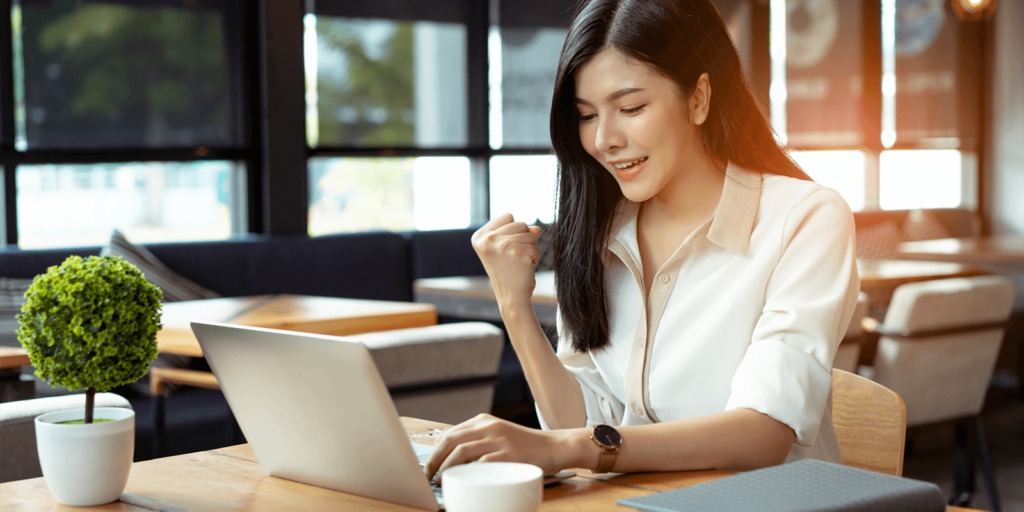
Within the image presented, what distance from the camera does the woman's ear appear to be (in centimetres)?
168

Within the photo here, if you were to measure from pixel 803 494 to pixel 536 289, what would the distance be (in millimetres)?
3112

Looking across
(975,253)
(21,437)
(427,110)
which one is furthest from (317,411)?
(427,110)

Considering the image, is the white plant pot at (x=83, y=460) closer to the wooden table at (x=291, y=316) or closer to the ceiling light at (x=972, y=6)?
the wooden table at (x=291, y=316)

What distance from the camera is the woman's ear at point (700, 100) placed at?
1.68 m

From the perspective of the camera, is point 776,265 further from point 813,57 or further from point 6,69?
point 813,57

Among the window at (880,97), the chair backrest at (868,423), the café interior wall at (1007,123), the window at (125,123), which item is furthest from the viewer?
the café interior wall at (1007,123)

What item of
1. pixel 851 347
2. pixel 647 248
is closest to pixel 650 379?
pixel 647 248

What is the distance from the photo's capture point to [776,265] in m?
1.58

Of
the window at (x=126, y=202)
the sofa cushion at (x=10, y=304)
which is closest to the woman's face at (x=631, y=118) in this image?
the sofa cushion at (x=10, y=304)

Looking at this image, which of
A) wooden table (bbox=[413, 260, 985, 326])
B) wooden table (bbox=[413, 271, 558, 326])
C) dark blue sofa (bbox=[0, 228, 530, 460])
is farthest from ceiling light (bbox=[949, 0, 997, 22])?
wooden table (bbox=[413, 271, 558, 326])

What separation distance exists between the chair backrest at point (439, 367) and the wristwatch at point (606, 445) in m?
1.80

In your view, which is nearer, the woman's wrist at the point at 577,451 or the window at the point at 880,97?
the woman's wrist at the point at 577,451

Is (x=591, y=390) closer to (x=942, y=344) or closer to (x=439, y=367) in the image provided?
(x=439, y=367)

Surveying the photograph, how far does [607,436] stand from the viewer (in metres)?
1.32
